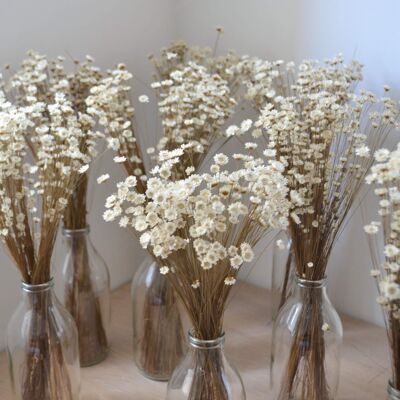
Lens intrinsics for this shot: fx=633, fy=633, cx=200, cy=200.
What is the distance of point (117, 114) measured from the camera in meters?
1.10

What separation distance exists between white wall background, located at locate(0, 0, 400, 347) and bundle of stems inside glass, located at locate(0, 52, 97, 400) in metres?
0.21

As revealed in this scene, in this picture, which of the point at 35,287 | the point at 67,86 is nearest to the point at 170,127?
the point at 67,86

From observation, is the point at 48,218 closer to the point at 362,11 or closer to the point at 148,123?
the point at 148,123

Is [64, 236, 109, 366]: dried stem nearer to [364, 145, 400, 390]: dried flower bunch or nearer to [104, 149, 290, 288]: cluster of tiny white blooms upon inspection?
[104, 149, 290, 288]: cluster of tiny white blooms

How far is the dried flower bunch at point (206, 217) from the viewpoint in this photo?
0.73 metres

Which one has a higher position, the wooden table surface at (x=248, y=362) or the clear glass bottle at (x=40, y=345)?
the clear glass bottle at (x=40, y=345)

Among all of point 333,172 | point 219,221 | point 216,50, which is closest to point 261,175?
point 219,221

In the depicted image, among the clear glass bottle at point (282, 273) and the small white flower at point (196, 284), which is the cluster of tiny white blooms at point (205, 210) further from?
the clear glass bottle at point (282, 273)

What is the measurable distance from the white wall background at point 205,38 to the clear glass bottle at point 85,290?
14 cm

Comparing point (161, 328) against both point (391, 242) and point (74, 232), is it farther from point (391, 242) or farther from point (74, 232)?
point (391, 242)

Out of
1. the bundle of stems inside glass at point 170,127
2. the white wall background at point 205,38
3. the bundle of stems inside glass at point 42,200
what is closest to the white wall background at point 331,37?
the white wall background at point 205,38

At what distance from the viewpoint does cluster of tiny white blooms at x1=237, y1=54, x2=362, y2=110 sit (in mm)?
1048

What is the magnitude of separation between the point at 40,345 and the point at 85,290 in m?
0.22

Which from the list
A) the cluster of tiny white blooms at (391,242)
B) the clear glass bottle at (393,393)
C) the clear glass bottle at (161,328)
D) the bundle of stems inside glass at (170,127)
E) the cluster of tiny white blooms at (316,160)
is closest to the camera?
the cluster of tiny white blooms at (391,242)
